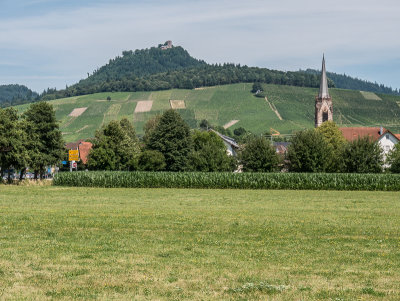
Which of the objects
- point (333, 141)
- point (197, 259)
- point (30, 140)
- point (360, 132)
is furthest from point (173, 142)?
point (197, 259)

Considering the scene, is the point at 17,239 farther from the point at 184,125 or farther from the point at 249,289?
the point at 184,125

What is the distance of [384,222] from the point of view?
26.2 metres

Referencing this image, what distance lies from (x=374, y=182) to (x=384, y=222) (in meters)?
42.6

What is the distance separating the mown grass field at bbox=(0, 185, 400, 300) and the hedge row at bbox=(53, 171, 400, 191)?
42.2 m

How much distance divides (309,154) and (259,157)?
7667mm

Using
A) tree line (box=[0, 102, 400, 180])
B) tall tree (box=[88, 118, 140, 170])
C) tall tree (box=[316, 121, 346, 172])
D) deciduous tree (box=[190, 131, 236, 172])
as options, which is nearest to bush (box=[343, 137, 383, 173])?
tree line (box=[0, 102, 400, 180])

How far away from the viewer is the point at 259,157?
85.0 meters

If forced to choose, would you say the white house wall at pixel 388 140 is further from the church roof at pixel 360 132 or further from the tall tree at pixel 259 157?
the tall tree at pixel 259 157

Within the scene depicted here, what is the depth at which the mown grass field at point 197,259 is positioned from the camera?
11633 mm

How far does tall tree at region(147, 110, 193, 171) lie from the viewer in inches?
3846

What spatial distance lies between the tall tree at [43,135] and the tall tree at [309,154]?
Result: 1402 inches

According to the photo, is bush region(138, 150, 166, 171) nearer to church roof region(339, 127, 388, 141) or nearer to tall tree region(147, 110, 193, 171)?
tall tree region(147, 110, 193, 171)

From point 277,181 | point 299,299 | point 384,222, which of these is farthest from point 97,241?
point 277,181

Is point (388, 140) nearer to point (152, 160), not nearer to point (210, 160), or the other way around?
point (210, 160)
